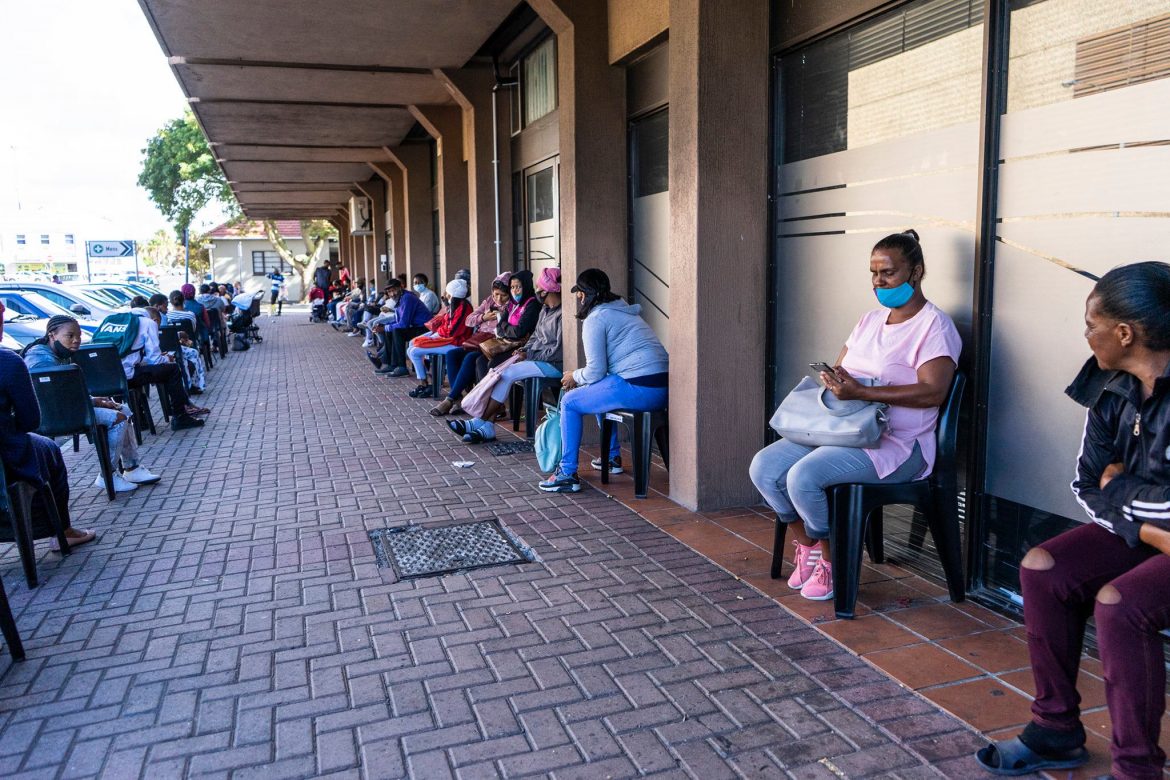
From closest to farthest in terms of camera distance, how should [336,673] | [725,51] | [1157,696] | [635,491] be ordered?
1. [1157,696]
2. [336,673]
3. [725,51]
4. [635,491]

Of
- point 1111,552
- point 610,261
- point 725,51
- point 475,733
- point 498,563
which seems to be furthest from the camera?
point 610,261

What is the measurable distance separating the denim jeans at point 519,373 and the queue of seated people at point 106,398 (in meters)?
2.75

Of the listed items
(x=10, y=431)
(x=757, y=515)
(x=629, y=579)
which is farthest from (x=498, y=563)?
(x=10, y=431)

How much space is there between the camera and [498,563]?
4.80 m

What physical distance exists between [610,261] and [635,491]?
2295 millimetres

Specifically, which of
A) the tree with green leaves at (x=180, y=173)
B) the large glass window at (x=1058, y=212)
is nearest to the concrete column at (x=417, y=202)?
the large glass window at (x=1058, y=212)

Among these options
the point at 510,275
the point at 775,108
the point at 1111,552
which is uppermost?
the point at 775,108

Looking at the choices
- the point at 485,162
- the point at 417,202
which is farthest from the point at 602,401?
the point at 417,202

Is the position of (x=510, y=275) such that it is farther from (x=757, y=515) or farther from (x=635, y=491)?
(x=757, y=515)

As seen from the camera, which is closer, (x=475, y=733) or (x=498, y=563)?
(x=475, y=733)

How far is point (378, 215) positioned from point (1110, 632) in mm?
23280

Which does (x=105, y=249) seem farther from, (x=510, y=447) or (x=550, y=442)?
(x=550, y=442)

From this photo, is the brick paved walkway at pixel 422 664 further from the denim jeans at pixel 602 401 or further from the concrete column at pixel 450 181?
the concrete column at pixel 450 181

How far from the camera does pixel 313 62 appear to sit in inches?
413
